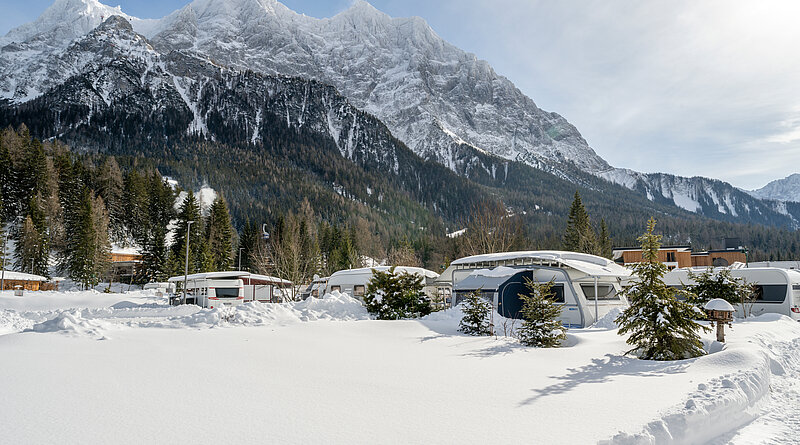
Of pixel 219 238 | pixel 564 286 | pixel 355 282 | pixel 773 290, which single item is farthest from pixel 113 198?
pixel 773 290

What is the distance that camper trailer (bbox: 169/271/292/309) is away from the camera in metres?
32.0

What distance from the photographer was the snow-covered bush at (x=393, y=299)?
1731 centimetres

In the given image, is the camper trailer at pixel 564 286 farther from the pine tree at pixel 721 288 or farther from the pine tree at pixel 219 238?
the pine tree at pixel 219 238

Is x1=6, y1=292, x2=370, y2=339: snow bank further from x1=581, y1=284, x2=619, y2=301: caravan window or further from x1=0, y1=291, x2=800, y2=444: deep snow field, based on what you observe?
x1=581, y1=284, x2=619, y2=301: caravan window

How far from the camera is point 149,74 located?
176 metres

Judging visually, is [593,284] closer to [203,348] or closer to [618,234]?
[203,348]

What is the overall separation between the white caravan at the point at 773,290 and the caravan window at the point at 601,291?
4094mm

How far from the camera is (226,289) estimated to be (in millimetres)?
33656

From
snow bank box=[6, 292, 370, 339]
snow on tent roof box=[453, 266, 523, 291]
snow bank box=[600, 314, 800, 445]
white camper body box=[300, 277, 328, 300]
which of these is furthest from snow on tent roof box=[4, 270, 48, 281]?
snow bank box=[600, 314, 800, 445]

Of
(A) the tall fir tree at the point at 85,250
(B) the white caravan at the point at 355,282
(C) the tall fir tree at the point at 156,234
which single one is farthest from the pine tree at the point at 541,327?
(A) the tall fir tree at the point at 85,250

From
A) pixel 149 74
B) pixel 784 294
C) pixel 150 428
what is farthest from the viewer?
pixel 149 74

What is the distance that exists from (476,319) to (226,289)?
2483cm

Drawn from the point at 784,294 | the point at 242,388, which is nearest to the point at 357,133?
the point at 784,294

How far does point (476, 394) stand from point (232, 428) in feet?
10.7
